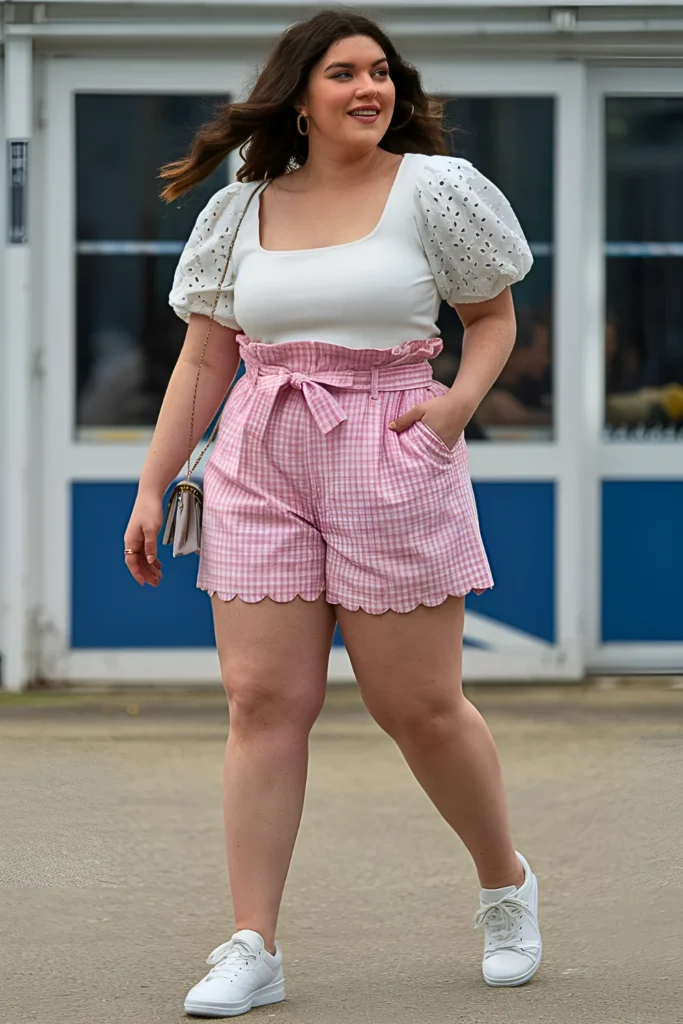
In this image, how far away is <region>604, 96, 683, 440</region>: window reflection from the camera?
276 inches

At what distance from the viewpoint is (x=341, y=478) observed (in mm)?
3166

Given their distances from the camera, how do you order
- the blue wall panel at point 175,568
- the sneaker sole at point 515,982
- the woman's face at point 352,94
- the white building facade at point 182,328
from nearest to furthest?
the woman's face at point 352,94, the sneaker sole at point 515,982, the white building facade at point 182,328, the blue wall panel at point 175,568

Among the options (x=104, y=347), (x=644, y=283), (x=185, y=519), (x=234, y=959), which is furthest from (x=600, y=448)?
(x=234, y=959)

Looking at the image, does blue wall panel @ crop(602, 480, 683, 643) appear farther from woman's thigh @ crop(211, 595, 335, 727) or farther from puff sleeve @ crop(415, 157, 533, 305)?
woman's thigh @ crop(211, 595, 335, 727)

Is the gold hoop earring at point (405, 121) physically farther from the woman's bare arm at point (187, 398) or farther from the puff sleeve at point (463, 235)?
the woman's bare arm at point (187, 398)

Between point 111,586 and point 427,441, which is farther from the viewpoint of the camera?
point 111,586

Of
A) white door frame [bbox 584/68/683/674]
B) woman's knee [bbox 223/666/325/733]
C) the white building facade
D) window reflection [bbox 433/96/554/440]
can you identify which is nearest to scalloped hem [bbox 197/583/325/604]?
woman's knee [bbox 223/666/325/733]

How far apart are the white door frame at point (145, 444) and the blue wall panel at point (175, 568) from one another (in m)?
0.05

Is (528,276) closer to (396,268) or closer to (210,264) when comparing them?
(210,264)

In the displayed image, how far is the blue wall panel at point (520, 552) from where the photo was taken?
22.3 feet

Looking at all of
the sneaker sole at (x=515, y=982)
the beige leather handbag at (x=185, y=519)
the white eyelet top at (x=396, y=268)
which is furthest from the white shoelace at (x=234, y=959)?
the white eyelet top at (x=396, y=268)

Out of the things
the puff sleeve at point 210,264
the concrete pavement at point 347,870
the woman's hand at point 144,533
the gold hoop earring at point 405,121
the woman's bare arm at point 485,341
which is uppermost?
the gold hoop earring at point 405,121

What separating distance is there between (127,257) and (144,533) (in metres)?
3.75

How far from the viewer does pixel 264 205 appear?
11.0 feet
